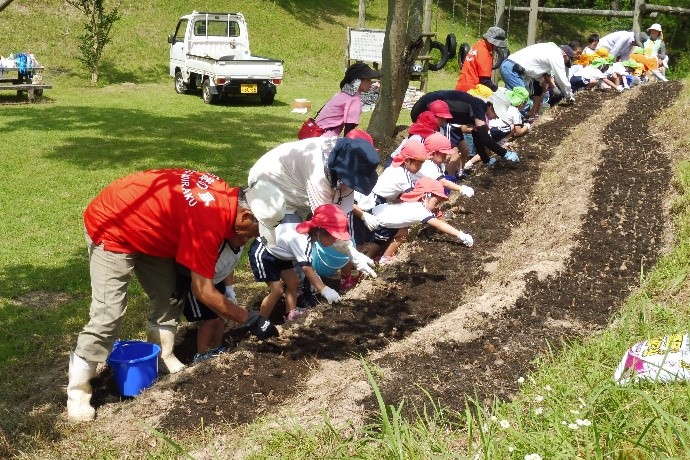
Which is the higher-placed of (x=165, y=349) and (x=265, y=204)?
(x=265, y=204)

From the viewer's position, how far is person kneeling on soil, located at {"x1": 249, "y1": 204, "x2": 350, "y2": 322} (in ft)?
16.0

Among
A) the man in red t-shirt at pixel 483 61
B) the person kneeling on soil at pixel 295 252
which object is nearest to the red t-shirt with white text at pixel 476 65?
the man in red t-shirt at pixel 483 61

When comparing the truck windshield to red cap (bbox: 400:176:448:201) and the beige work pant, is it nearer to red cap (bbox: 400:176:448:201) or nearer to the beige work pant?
red cap (bbox: 400:176:448:201)

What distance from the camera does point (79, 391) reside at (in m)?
4.16

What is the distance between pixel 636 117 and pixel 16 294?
8.74m

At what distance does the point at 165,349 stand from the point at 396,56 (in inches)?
Answer: 282

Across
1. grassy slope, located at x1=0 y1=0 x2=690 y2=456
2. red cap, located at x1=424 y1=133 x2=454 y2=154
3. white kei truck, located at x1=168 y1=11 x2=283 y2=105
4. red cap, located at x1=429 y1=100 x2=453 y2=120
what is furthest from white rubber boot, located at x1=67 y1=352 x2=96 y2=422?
white kei truck, located at x1=168 y1=11 x2=283 y2=105

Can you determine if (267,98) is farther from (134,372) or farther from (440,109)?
(134,372)

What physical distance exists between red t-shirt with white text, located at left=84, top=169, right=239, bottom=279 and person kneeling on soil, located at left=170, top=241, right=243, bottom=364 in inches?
15.7

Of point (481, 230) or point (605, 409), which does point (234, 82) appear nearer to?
point (481, 230)

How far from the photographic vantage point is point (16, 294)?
20.4 feet

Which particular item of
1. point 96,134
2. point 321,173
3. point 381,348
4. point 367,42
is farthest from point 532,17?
point 381,348

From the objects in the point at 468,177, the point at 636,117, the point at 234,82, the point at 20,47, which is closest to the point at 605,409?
the point at 468,177

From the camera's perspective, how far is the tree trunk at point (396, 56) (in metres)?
10.8
